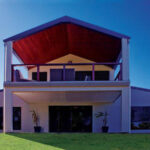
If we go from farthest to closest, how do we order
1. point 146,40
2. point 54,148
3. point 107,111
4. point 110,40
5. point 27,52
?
1. point 146,40
2. point 107,111
3. point 27,52
4. point 110,40
5. point 54,148

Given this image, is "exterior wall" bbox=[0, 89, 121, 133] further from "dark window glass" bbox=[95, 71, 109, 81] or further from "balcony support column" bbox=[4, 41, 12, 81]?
"balcony support column" bbox=[4, 41, 12, 81]

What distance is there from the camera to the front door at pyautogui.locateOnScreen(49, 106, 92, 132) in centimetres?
1257

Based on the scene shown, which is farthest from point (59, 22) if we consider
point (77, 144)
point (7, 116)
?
point (77, 144)

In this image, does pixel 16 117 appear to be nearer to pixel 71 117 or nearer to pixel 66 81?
pixel 71 117

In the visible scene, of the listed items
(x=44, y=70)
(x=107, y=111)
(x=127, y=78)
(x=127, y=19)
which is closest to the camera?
(x=127, y=78)

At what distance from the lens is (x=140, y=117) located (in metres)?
12.0

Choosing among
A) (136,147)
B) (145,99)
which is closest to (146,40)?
(145,99)

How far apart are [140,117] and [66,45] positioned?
296 inches

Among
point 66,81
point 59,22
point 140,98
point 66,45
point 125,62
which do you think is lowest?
point 140,98

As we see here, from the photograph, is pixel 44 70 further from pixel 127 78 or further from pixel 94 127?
pixel 127 78

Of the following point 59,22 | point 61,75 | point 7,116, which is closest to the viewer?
point 7,116

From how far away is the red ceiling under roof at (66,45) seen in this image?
10.0 metres

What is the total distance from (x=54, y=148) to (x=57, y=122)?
22.0 feet

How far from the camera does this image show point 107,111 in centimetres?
1237
